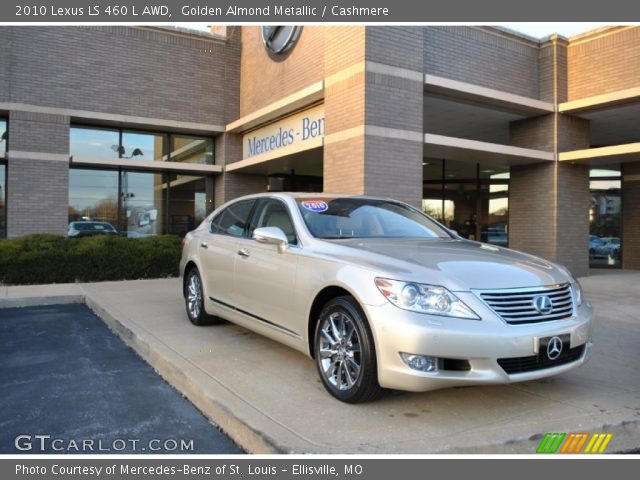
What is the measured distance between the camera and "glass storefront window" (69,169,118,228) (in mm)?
13367

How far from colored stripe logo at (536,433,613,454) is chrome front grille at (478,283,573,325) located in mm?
742

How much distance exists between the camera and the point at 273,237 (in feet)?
15.1

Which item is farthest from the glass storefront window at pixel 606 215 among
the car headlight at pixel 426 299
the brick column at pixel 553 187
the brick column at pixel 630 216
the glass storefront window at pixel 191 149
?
the car headlight at pixel 426 299

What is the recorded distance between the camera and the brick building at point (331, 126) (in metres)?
9.81

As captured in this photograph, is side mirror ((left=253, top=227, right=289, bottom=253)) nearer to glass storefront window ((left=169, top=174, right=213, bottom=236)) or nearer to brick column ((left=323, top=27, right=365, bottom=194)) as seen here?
brick column ((left=323, top=27, right=365, bottom=194))

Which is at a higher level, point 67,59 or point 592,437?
point 67,59

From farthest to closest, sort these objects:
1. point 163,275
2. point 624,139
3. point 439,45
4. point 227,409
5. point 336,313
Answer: point 624,139 < point 163,275 < point 439,45 < point 336,313 < point 227,409

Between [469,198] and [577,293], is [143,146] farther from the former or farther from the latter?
[577,293]

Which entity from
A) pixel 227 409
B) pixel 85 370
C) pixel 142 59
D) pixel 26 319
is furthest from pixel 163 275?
pixel 227 409

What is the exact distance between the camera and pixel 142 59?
13812mm

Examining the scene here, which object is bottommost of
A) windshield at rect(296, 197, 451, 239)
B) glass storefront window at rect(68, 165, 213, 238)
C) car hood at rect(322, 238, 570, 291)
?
car hood at rect(322, 238, 570, 291)

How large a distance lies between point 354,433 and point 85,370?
121 inches

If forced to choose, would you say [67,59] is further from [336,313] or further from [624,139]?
[624,139]


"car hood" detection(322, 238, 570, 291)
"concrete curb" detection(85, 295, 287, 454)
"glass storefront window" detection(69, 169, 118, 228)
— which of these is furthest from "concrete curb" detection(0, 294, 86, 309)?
"car hood" detection(322, 238, 570, 291)
